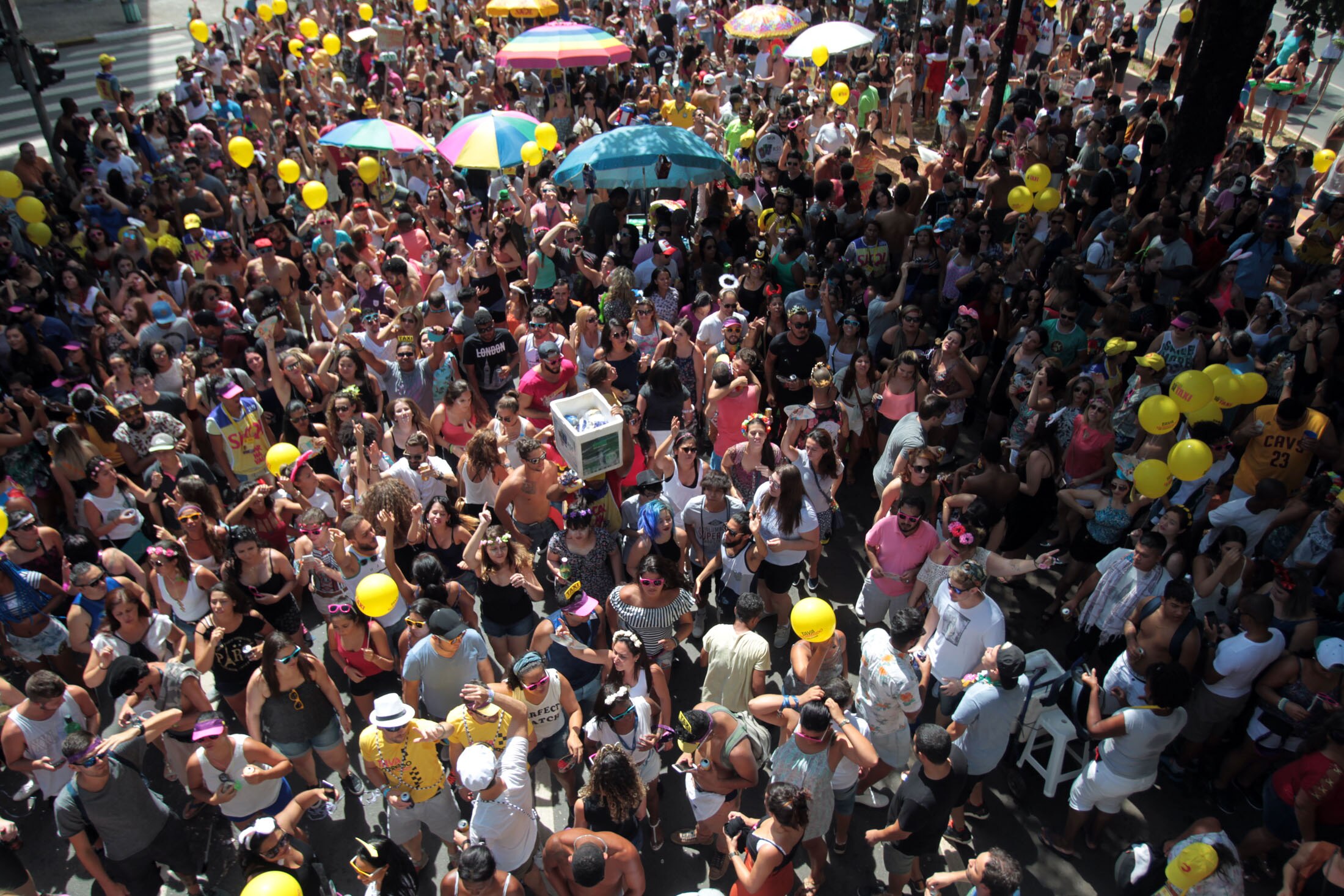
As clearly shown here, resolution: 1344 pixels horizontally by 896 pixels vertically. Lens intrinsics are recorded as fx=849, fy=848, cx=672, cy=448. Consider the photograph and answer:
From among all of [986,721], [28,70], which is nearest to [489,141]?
[28,70]

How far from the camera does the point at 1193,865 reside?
375 centimetres

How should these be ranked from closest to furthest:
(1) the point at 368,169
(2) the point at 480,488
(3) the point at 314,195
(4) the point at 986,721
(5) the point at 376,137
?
(4) the point at 986,721
(2) the point at 480,488
(3) the point at 314,195
(5) the point at 376,137
(1) the point at 368,169

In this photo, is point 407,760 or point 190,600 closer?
point 407,760

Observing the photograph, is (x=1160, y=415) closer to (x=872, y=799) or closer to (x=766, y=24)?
(x=872, y=799)

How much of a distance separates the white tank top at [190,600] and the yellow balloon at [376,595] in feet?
4.19

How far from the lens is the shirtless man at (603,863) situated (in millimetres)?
3941

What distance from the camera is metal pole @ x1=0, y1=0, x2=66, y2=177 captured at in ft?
33.7

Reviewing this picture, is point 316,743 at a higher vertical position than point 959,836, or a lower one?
higher

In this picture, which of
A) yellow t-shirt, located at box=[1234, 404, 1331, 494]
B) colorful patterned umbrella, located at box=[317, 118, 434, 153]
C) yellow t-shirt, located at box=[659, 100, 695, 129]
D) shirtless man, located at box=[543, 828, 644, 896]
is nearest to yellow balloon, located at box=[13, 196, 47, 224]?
colorful patterned umbrella, located at box=[317, 118, 434, 153]

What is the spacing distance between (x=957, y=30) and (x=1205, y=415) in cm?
1368

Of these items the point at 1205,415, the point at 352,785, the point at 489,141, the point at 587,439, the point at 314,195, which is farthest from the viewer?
the point at 489,141

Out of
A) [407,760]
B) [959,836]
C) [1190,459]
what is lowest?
[959,836]

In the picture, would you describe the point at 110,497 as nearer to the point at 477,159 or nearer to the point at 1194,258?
the point at 477,159

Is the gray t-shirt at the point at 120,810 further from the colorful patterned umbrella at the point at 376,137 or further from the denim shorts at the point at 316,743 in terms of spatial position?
the colorful patterned umbrella at the point at 376,137
